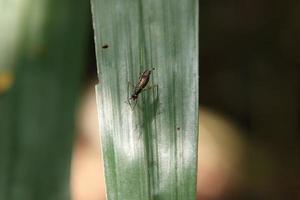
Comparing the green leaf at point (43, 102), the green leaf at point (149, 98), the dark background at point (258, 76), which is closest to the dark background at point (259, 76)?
the dark background at point (258, 76)

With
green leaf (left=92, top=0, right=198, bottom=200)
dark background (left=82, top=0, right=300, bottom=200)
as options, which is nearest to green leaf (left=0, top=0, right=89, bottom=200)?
green leaf (left=92, top=0, right=198, bottom=200)

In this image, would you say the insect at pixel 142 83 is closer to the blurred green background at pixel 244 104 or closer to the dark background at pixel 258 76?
the blurred green background at pixel 244 104

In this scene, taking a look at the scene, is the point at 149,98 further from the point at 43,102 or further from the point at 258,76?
the point at 258,76

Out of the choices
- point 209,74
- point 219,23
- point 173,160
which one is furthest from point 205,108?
point 173,160

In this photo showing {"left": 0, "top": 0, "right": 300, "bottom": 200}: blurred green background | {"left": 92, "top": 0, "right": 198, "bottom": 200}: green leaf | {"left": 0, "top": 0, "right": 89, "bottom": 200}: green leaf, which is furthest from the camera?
{"left": 0, "top": 0, "right": 300, "bottom": 200}: blurred green background

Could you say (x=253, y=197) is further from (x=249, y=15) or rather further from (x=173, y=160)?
(x=173, y=160)

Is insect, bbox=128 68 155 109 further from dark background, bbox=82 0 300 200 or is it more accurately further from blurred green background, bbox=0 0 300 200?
dark background, bbox=82 0 300 200
